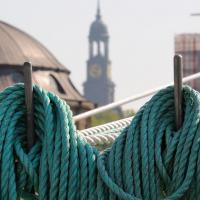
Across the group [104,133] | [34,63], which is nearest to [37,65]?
[34,63]

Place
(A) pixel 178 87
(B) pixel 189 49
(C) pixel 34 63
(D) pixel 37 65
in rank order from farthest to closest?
(B) pixel 189 49 → (D) pixel 37 65 → (C) pixel 34 63 → (A) pixel 178 87

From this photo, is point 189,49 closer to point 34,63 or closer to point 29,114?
point 34,63

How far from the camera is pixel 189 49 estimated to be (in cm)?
3588

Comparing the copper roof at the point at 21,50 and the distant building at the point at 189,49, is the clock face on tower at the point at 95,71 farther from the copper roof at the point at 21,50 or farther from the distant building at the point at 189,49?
the copper roof at the point at 21,50

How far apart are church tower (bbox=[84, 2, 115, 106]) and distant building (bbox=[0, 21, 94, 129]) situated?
9210 cm

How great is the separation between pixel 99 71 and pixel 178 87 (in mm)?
128288

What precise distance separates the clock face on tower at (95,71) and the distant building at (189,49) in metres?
92.4

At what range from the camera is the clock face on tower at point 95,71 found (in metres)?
129

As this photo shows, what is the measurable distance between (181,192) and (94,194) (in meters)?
0.31

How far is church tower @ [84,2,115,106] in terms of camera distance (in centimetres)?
12838

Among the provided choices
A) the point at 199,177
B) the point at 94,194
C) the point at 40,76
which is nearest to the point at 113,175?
the point at 94,194

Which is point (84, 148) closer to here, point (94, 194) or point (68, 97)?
point (94, 194)

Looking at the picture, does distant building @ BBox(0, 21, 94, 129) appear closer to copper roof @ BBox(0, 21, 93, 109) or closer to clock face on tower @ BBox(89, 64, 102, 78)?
copper roof @ BBox(0, 21, 93, 109)

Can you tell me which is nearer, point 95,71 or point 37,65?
point 37,65
